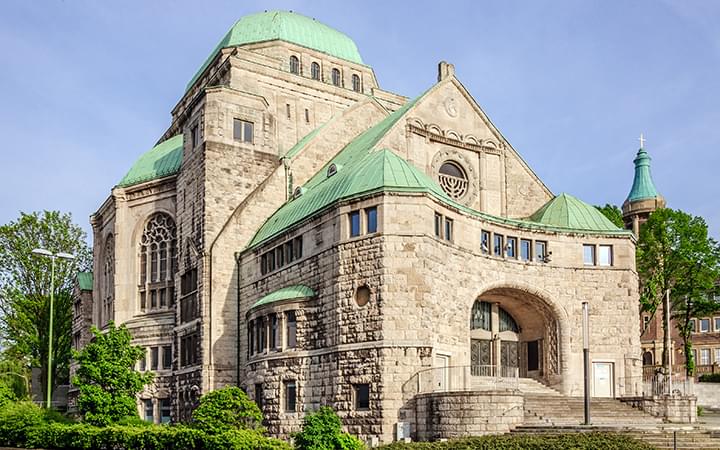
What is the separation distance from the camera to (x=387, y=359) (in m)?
30.0

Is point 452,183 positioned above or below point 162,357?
above

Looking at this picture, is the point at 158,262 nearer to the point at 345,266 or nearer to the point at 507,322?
the point at 345,266

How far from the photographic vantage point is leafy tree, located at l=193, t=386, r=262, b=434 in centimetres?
2648

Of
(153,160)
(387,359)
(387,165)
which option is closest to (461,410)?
(387,359)

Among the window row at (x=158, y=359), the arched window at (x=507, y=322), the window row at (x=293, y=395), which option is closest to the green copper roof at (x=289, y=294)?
the window row at (x=293, y=395)

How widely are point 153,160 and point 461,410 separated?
2963 centimetres

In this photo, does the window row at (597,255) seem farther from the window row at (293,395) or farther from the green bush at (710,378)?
the green bush at (710,378)

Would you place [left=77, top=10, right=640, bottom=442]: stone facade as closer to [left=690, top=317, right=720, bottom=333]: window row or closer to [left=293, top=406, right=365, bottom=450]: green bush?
[left=293, top=406, right=365, bottom=450]: green bush

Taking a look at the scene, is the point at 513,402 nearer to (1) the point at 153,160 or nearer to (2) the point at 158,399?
(2) the point at 158,399

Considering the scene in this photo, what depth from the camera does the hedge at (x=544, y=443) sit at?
73.5 feet

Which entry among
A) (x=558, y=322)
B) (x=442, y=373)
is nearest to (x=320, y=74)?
(x=558, y=322)

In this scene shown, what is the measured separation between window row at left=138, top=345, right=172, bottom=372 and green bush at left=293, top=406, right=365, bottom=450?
22883 millimetres

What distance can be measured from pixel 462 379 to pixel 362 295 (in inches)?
210

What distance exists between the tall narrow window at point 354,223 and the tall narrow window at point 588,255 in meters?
12.5
